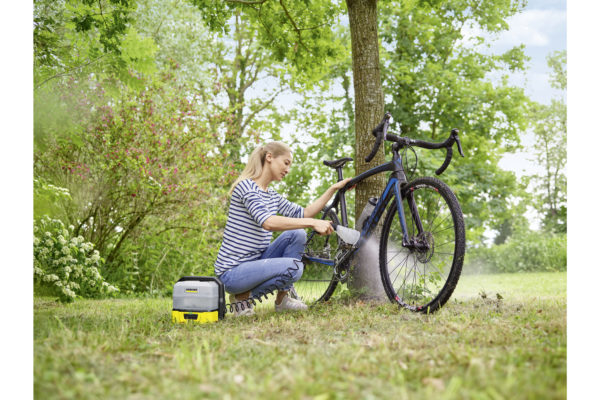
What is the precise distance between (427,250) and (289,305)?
37.4 inches

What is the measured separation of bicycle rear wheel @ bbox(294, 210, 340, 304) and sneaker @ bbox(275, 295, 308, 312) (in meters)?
0.29

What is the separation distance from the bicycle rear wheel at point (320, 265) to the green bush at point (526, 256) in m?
7.60

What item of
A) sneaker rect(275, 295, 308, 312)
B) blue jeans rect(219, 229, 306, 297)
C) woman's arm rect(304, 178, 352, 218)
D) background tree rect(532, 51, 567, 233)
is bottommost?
sneaker rect(275, 295, 308, 312)

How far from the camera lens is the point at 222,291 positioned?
2594 millimetres

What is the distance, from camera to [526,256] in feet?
33.6

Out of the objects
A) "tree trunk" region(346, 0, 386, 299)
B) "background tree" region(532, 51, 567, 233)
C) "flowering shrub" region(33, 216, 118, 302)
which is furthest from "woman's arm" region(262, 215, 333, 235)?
"background tree" region(532, 51, 567, 233)

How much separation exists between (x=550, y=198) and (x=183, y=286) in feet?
33.6

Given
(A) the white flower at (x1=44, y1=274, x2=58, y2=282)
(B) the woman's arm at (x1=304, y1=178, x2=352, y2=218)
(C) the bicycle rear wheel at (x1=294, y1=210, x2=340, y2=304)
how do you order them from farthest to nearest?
(A) the white flower at (x1=44, y1=274, x2=58, y2=282), (C) the bicycle rear wheel at (x1=294, y1=210, x2=340, y2=304), (B) the woman's arm at (x1=304, y1=178, x2=352, y2=218)

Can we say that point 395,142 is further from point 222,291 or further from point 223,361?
point 223,361

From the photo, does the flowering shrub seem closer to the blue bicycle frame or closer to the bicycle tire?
the blue bicycle frame

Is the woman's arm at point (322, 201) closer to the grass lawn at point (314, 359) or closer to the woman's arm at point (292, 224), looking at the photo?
the woman's arm at point (292, 224)

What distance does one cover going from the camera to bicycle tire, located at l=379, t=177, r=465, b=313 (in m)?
2.25

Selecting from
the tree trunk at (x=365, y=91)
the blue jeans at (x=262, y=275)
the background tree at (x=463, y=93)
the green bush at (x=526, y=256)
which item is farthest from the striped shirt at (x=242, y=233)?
the green bush at (x=526, y=256)

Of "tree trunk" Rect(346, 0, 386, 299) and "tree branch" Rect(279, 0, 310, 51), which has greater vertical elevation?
"tree branch" Rect(279, 0, 310, 51)
